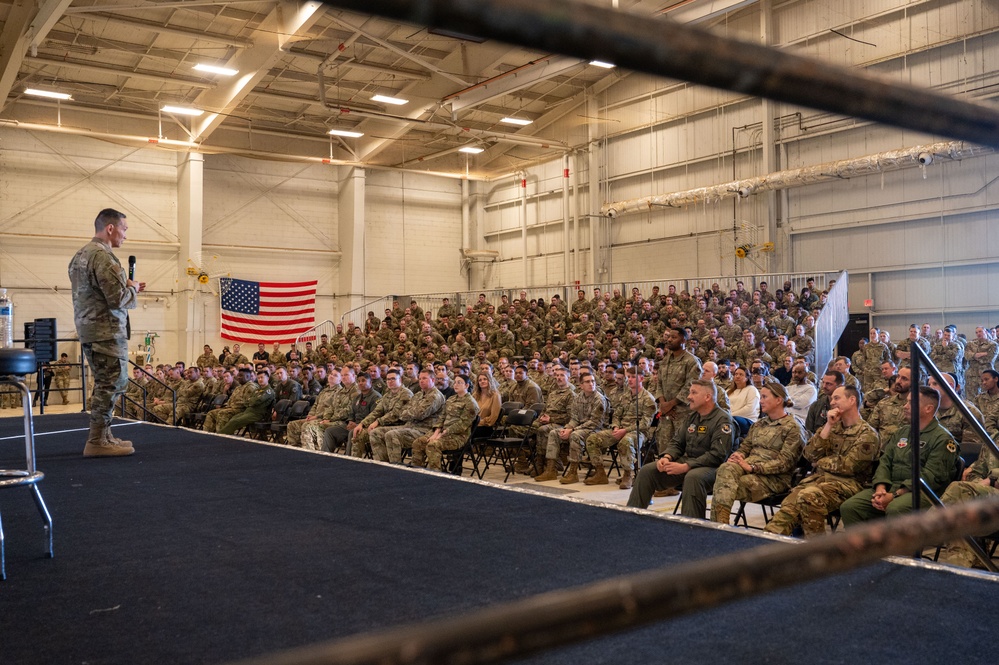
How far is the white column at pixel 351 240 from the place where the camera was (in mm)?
22766

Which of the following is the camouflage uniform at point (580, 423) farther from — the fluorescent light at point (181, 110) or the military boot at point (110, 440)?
the fluorescent light at point (181, 110)

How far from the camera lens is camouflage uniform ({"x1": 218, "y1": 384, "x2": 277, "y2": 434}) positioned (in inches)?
465

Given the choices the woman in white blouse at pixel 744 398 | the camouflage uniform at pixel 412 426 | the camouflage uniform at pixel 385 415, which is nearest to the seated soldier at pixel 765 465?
the woman in white blouse at pixel 744 398

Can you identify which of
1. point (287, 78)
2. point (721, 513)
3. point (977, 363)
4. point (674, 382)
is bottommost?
point (721, 513)

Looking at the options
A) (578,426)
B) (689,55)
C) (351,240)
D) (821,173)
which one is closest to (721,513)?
(578,426)

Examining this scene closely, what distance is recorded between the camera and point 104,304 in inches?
185

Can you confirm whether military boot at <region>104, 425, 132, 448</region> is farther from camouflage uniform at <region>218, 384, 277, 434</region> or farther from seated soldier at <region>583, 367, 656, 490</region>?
camouflage uniform at <region>218, 384, 277, 434</region>

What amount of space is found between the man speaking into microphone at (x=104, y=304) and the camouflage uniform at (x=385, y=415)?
186 inches

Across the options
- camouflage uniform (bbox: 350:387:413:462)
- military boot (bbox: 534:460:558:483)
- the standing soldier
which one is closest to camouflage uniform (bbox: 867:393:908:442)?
the standing soldier

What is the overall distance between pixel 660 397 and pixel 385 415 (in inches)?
126

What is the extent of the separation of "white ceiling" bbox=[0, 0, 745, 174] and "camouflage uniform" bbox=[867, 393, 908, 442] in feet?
29.5

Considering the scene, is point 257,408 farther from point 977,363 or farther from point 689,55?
point 689,55

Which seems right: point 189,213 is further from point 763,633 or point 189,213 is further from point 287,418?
point 763,633

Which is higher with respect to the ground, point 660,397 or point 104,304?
point 104,304
